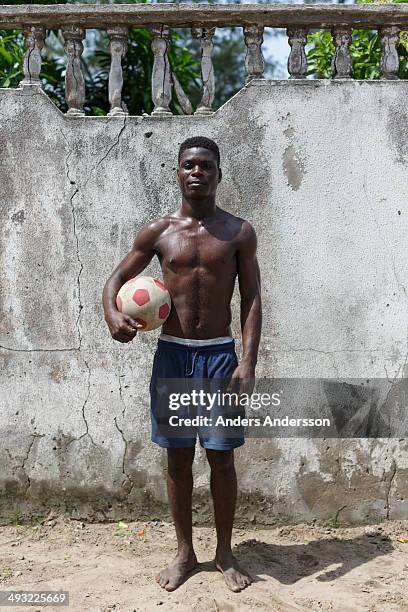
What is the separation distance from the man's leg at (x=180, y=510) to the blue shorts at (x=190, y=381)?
0.09m

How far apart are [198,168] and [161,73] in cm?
107

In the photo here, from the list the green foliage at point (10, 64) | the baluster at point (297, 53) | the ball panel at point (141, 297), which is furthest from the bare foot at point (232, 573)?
the green foliage at point (10, 64)

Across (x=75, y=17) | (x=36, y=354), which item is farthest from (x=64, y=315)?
(x=75, y=17)

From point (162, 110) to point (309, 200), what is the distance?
96 centimetres

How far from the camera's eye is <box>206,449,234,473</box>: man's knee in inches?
132

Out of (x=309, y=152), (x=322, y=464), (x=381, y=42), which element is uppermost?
(x=381, y=42)

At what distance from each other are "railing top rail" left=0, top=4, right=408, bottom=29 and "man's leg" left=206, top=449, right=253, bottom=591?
2.33 m

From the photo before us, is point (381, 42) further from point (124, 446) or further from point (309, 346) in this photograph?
point (124, 446)

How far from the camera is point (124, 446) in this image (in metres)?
4.07

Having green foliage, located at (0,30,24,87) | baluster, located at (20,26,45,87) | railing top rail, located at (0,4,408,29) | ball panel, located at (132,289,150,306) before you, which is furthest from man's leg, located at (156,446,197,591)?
green foliage, located at (0,30,24,87)

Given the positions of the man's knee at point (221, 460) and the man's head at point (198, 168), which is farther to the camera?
the man's knee at point (221, 460)

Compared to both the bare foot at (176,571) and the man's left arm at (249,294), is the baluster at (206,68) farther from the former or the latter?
the bare foot at (176,571)

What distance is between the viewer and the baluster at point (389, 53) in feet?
13.2

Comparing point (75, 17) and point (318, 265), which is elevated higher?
point (75, 17)
